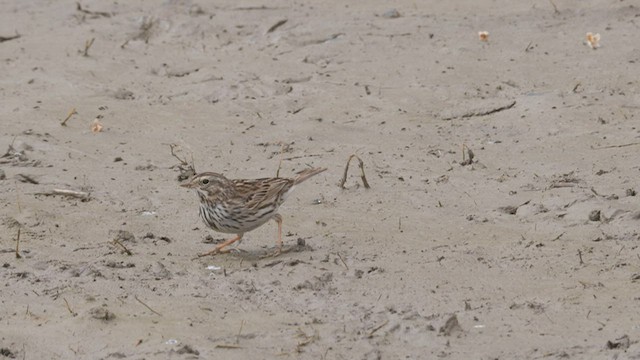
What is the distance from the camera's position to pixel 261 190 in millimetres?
9414

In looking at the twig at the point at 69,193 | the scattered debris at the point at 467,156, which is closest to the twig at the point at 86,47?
the twig at the point at 69,193

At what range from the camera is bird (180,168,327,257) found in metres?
9.28

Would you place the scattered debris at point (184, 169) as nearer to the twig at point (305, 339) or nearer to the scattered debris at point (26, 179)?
the scattered debris at point (26, 179)

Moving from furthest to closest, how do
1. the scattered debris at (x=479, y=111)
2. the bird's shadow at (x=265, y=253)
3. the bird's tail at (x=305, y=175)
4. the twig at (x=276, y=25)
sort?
the twig at (x=276, y=25) → the scattered debris at (x=479, y=111) → the bird's tail at (x=305, y=175) → the bird's shadow at (x=265, y=253)

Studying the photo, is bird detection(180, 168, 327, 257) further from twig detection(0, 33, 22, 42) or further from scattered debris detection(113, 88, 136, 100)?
twig detection(0, 33, 22, 42)

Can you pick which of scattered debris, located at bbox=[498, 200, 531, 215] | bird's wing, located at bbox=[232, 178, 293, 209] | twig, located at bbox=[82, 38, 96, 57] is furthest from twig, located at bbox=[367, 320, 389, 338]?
twig, located at bbox=[82, 38, 96, 57]

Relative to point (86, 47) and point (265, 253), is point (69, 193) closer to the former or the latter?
point (265, 253)

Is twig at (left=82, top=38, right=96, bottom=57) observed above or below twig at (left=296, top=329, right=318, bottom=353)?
below

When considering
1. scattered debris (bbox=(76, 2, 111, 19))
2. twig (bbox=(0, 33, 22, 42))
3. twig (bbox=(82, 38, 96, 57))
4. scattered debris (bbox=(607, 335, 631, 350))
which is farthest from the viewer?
scattered debris (bbox=(76, 2, 111, 19))

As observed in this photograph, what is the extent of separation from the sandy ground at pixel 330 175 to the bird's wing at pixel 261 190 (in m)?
0.37

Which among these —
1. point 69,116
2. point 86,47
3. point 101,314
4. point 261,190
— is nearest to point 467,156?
point 261,190

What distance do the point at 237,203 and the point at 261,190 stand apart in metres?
0.25

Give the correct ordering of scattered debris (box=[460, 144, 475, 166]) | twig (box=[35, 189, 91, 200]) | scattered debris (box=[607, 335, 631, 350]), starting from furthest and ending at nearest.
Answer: scattered debris (box=[460, 144, 475, 166]) → twig (box=[35, 189, 91, 200]) → scattered debris (box=[607, 335, 631, 350])

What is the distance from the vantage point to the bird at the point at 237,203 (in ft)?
30.5
